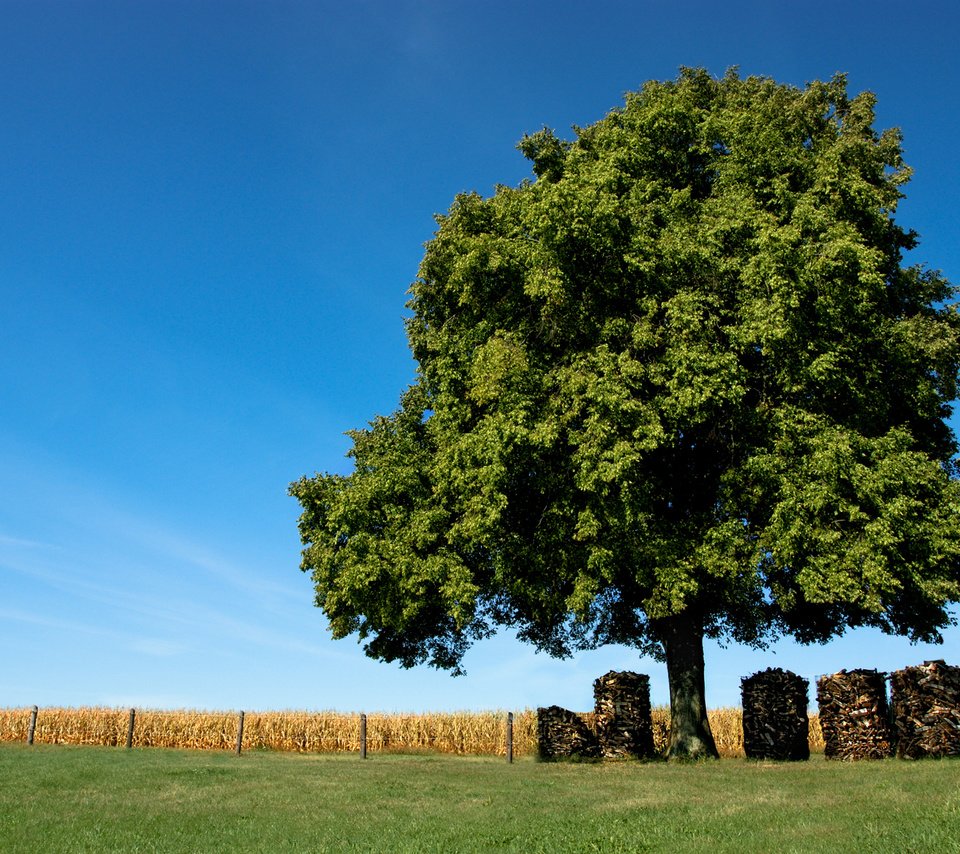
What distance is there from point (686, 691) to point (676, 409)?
10.2 meters

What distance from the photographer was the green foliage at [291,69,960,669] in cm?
2553

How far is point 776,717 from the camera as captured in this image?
31.8 m

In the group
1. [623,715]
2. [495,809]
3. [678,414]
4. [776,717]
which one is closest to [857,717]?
[776,717]

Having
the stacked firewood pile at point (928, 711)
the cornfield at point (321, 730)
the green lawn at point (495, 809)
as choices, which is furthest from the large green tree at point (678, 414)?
the cornfield at point (321, 730)

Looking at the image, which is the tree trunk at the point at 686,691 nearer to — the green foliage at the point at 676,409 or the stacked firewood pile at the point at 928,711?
the green foliage at the point at 676,409

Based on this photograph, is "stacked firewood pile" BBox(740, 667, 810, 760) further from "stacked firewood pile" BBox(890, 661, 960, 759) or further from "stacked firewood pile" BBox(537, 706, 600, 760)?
"stacked firewood pile" BBox(537, 706, 600, 760)

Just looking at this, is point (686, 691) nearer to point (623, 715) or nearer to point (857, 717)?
point (623, 715)

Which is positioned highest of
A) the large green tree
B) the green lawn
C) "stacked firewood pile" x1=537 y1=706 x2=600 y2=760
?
the large green tree

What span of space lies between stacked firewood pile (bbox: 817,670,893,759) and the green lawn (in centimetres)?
301

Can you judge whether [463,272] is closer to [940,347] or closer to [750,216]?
[750,216]

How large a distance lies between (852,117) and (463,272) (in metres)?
16.4

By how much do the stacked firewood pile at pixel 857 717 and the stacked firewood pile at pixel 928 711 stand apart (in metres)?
0.70

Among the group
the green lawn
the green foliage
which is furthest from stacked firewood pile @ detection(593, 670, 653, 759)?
the green lawn

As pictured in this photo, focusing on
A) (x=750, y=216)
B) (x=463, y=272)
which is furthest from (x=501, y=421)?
(x=750, y=216)
